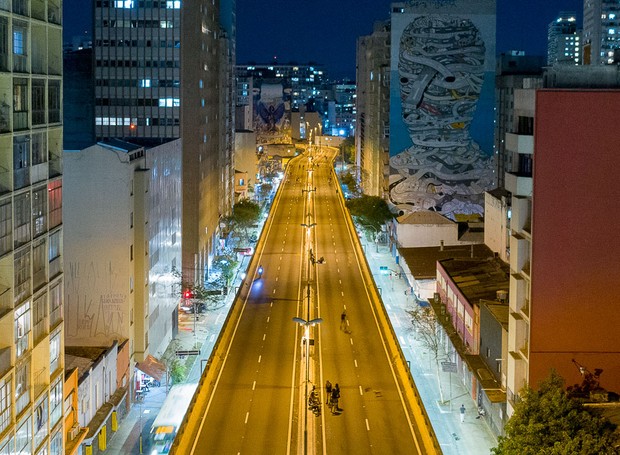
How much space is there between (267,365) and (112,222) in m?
10.9

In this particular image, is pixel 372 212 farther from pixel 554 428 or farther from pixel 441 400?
pixel 554 428

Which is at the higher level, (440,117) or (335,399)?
(440,117)

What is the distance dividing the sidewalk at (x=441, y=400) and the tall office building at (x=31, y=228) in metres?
16.6

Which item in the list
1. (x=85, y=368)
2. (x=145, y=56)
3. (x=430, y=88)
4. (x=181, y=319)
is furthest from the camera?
(x=430, y=88)

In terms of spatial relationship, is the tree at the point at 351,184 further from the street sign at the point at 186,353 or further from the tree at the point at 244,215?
the street sign at the point at 186,353

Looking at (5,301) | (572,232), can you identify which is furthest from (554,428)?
(5,301)

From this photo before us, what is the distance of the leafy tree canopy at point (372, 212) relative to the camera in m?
101

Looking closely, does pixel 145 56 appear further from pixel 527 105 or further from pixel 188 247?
pixel 527 105

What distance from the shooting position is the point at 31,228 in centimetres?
2691

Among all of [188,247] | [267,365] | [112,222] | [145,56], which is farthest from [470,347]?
[145,56]

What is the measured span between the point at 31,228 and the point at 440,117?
8563cm

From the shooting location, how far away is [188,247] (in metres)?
71.8

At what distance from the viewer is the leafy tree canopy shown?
3971 inches

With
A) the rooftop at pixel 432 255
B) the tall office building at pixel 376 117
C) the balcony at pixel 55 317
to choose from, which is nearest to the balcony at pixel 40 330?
the balcony at pixel 55 317
